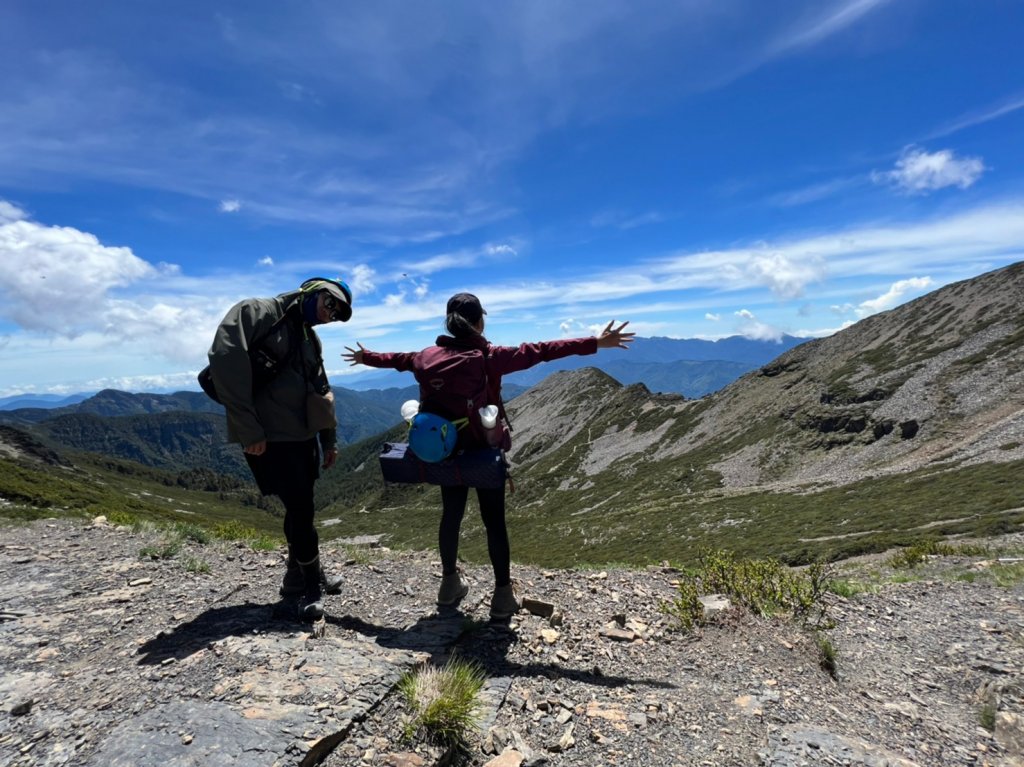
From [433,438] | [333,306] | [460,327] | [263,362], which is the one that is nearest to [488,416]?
[433,438]

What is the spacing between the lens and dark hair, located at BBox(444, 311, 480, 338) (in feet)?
18.9

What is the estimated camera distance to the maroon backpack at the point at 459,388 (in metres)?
5.64

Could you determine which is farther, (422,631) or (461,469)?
(422,631)

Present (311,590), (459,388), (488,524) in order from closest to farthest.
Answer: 1. (459,388)
2. (488,524)
3. (311,590)

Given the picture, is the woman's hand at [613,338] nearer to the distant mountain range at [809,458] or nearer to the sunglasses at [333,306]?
the sunglasses at [333,306]

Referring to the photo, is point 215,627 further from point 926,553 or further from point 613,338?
point 926,553

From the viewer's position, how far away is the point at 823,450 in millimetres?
77312

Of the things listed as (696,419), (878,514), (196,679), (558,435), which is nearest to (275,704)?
(196,679)

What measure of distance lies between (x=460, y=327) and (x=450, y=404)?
876 millimetres

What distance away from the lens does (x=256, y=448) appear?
5430 mm

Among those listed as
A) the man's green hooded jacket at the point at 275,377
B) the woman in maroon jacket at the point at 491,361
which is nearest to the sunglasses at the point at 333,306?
the man's green hooded jacket at the point at 275,377

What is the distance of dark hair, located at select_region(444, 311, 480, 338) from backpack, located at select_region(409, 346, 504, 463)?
18 centimetres

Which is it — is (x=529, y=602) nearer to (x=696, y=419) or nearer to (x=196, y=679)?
A: (x=196, y=679)

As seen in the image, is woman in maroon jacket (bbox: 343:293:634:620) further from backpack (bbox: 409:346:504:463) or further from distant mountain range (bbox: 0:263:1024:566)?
distant mountain range (bbox: 0:263:1024:566)
